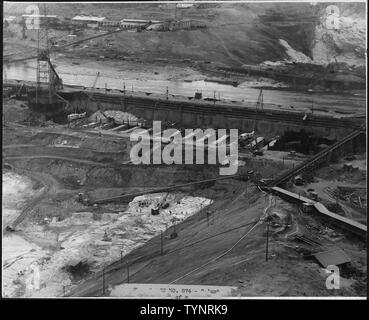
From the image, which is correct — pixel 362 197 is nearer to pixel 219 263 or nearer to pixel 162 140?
pixel 219 263

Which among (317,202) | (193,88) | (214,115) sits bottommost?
(317,202)

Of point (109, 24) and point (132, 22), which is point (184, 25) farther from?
point (109, 24)

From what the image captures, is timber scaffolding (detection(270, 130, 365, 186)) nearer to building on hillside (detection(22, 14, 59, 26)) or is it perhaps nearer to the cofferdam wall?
the cofferdam wall

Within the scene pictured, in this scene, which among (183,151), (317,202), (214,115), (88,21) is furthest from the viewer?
(214,115)

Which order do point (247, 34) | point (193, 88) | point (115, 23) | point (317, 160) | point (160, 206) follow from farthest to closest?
point (193, 88) < point (115, 23) < point (247, 34) < point (317, 160) < point (160, 206)

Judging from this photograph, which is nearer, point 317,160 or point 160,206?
point 160,206

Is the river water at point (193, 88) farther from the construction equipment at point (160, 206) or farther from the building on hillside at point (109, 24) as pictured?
the construction equipment at point (160, 206)

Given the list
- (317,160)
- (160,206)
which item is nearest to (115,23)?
(160,206)
